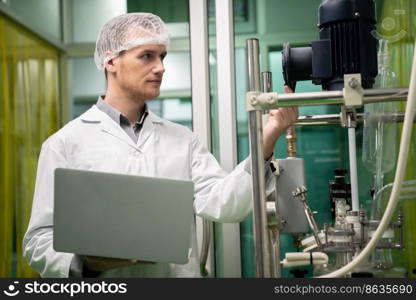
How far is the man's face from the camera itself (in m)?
1.49

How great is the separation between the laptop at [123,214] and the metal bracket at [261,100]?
228 millimetres

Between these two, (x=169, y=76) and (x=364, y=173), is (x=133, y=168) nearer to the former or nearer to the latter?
(x=169, y=76)

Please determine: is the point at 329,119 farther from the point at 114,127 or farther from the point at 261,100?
the point at 114,127

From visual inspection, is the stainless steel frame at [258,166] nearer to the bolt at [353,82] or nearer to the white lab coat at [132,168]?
the bolt at [353,82]

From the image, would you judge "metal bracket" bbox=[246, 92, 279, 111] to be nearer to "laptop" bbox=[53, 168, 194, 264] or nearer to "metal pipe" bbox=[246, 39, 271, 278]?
"metal pipe" bbox=[246, 39, 271, 278]

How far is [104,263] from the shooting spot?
3.94 feet

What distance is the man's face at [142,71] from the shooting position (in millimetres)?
1487

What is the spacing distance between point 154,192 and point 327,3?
0.59 m

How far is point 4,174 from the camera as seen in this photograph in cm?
211

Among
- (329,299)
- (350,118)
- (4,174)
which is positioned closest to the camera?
(329,299)

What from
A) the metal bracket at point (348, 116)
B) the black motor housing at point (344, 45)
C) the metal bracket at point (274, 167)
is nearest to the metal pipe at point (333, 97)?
the black motor housing at point (344, 45)

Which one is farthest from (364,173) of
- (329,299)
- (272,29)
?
(329,299)

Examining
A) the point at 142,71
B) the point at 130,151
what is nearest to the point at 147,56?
the point at 142,71

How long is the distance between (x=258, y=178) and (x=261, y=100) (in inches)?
6.2
